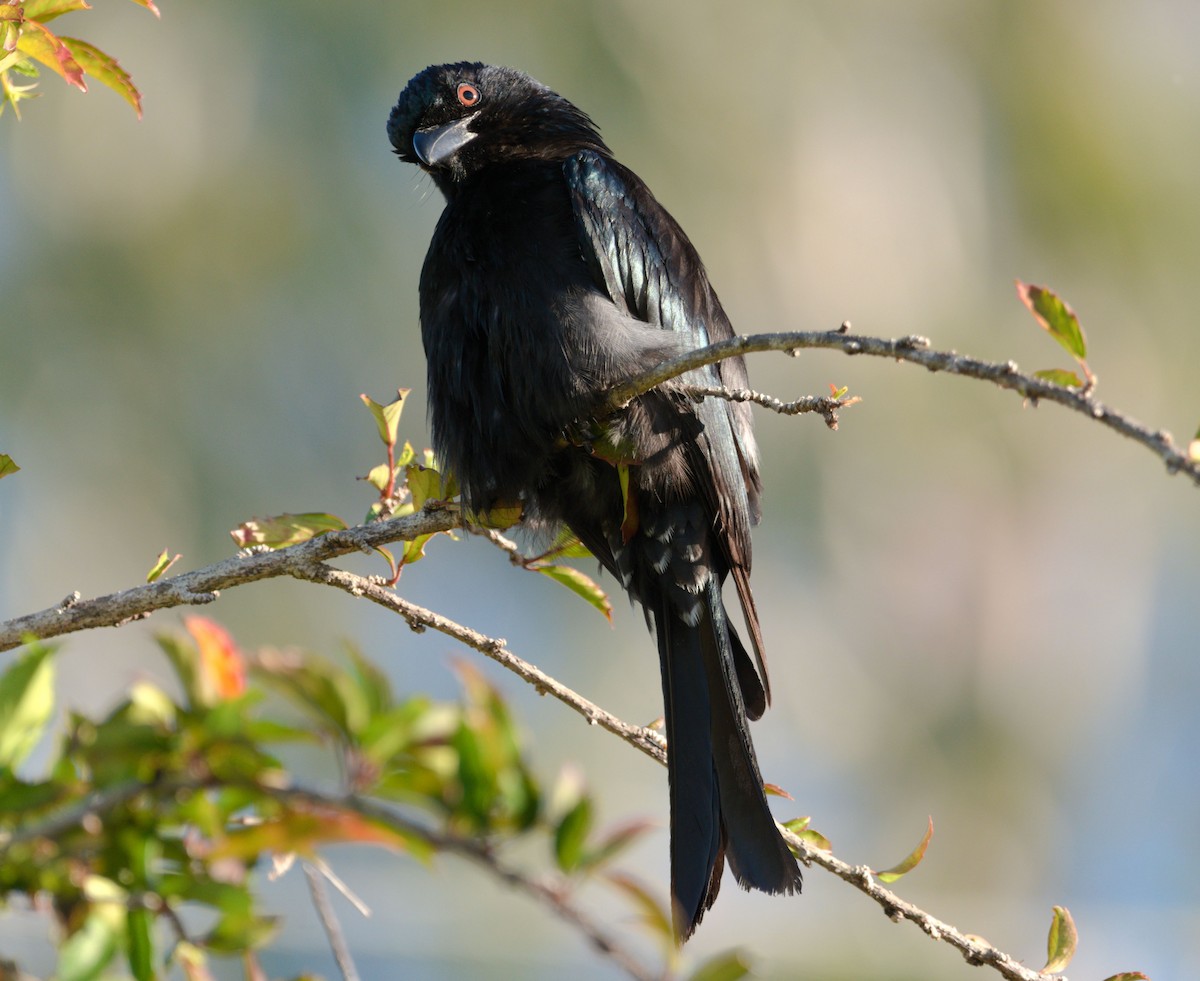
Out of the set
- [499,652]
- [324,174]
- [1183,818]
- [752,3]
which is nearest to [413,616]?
[499,652]

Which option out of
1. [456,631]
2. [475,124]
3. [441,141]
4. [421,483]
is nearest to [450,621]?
[456,631]

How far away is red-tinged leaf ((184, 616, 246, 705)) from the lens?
123 cm

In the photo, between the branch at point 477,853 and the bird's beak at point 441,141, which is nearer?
the branch at point 477,853

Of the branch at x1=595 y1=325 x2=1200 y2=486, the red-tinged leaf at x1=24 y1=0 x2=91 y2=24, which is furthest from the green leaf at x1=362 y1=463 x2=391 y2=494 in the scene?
the red-tinged leaf at x1=24 y1=0 x2=91 y2=24

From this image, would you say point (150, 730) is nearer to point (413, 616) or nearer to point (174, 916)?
point (174, 916)

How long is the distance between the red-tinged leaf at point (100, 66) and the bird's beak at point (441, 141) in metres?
1.38

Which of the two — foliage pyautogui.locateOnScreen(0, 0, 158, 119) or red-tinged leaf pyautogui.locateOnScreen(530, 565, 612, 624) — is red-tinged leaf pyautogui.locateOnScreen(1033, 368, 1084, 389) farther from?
foliage pyautogui.locateOnScreen(0, 0, 158, 119)

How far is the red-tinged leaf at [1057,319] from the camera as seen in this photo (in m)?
1.59

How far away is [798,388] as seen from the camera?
1661 centimetres

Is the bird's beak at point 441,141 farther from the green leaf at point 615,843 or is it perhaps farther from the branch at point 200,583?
the green leaf at point 615,843

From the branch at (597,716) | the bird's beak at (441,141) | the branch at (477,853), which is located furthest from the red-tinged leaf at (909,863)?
the bird's beak at (441,141)

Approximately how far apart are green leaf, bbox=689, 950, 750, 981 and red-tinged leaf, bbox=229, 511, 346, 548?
162 cm

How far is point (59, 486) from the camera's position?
15.8m

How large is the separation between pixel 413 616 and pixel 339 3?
17.6 meters
